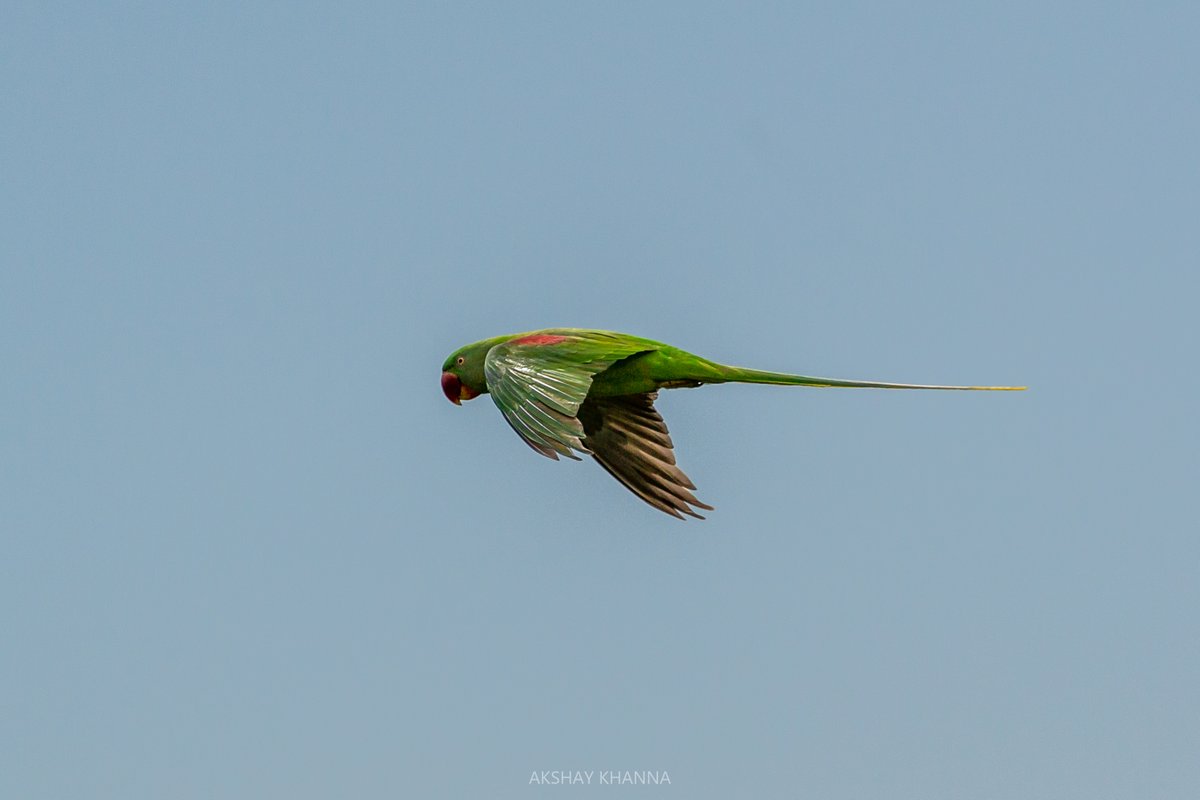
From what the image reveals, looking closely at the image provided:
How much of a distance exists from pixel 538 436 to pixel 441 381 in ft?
11.1

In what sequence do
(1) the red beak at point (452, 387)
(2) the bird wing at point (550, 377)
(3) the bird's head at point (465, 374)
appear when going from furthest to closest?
(1) the red beak at point (452, 387), (3) the bird's head at point (465, 374), (2) the bird wing at point (550, 377)

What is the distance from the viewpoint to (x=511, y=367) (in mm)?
15398

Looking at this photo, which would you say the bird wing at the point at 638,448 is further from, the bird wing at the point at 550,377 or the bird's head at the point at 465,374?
the bird wing at the point at 550,377

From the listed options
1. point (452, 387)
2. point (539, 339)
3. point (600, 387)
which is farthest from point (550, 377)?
point (452, 387)

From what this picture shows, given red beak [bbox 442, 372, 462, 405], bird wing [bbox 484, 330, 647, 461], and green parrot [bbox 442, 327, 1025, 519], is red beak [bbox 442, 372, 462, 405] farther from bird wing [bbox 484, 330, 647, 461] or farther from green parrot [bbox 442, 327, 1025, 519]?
bird wing [bbox 484, 330, 647, 461]

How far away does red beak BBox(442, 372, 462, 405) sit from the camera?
56.3 feet

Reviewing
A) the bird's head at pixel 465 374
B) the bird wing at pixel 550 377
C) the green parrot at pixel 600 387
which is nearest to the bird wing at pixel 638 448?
the green parrot at pixel 600 387

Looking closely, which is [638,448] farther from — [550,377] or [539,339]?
[550,377]

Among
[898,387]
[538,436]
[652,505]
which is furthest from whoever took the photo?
[652,505]

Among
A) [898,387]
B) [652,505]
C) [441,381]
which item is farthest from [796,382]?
[441,381]

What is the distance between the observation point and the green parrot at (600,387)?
14.6 meters

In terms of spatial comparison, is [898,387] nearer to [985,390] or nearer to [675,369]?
[985,390]

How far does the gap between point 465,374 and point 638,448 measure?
1856 millimetres

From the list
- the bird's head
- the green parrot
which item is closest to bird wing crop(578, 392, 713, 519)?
the green parrot
